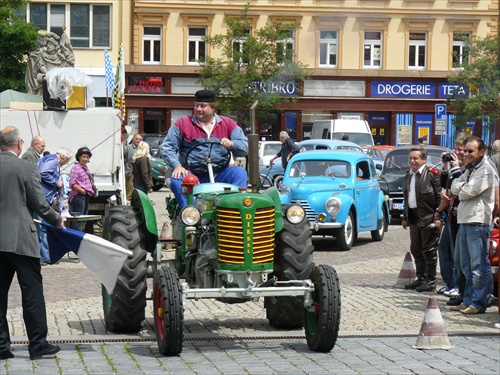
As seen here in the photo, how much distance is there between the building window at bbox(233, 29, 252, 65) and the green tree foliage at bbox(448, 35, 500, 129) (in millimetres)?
9306


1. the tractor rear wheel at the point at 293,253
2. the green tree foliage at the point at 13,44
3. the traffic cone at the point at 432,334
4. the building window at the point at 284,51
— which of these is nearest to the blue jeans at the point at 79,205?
the tractor rear wheel at the point at 293,253

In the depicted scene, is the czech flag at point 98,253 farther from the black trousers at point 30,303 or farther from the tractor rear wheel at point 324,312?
the tractor rear wheel at point 324,312

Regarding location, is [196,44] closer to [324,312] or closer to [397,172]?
[397,172]

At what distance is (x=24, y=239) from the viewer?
360 inches

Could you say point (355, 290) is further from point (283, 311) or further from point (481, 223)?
point (283, 311)

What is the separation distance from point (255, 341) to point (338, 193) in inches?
407

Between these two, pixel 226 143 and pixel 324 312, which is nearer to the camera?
pixel 324 312

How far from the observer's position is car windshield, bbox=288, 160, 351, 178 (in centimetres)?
2120

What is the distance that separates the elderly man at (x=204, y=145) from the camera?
35.8 feet

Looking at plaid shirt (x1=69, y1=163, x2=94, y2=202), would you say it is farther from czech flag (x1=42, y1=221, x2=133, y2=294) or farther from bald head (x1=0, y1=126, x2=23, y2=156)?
bald head (x1=0, y1=126, x2=23, y2=156)

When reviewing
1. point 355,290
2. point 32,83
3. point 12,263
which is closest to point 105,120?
point 32,83

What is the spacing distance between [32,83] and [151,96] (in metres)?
29.6

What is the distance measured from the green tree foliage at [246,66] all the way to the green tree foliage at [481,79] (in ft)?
23.9

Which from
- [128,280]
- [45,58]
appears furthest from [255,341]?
[45,58]
